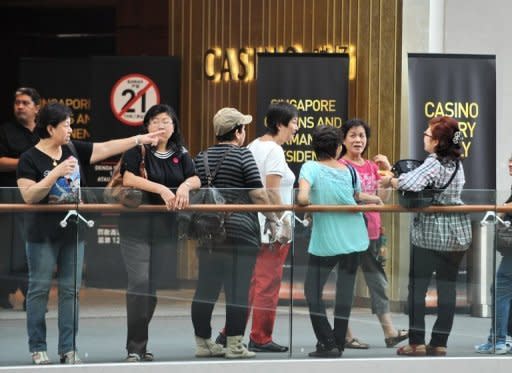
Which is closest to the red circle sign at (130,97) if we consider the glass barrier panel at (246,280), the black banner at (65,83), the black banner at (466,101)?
the black banner at (65,83)

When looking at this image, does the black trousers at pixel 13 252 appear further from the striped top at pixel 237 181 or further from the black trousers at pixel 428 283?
the black trousers at pixel 428 283

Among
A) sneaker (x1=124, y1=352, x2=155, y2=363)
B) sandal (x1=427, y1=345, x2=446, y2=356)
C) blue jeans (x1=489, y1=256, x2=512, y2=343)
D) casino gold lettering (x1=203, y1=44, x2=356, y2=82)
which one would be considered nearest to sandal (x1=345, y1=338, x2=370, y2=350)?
sandal (x1=427, y1=345, x2=446, y2=356)

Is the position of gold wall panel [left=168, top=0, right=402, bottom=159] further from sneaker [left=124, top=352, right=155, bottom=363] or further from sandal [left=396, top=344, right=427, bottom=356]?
sneaker [left=124, top=352, right=155, bottom=363]

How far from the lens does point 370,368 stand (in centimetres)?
992

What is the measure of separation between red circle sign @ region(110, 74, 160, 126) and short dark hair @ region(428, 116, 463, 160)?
4.76m

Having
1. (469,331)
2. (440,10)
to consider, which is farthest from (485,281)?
(440,10)

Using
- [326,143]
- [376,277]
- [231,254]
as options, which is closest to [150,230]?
[231,254]

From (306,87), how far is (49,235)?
14.3 ft

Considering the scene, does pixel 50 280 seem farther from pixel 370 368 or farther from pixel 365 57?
pixel 365 57

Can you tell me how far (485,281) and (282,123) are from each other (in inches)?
75.7

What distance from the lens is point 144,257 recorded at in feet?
31.4

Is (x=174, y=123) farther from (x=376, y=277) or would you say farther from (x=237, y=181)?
(x=376, y=277)

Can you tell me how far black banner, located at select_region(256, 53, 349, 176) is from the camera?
13094mm

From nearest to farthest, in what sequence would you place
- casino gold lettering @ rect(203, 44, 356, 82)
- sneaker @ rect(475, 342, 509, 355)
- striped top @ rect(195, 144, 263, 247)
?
1. striped top @ rect(195, 144, 263, 247)
2. sneaker @ rect(475, 342, 509, 355)
3. casino gold lettering @ rect(203, 44, 356, 82)
